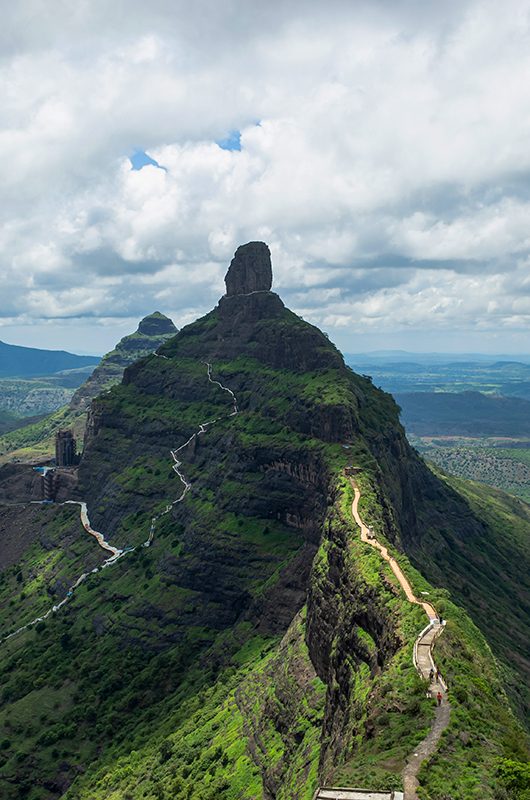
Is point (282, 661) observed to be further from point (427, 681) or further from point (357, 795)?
point (357, 795)

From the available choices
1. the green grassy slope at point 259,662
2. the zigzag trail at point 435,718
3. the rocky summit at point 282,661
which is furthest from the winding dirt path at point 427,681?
the green grassy slope at point 259,662

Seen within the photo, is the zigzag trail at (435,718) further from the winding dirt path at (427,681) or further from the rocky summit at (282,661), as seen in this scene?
the rocky summit at (282,661)

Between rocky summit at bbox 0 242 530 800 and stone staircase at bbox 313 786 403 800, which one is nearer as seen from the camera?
stone staircase at bbox 313 786 403 800

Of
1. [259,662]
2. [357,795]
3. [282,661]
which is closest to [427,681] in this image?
[357,795]

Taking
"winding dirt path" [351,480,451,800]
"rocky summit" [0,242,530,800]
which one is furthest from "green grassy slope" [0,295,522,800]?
"winding dirt path" [351,480,451,800]

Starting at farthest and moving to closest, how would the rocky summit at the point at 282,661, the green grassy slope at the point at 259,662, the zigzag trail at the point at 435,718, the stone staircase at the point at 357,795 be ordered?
1. the green grassy slope at the point at 259,662
2. the rocky summit at the point at 282,661
3. the zigzag trail at the point at 435,718
4. the stone staircase at the point at 357,795

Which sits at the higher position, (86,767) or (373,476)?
(373,476)

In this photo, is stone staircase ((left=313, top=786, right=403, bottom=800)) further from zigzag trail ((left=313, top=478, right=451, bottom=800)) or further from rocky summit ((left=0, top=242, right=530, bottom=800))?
rocky summit ((left=0, top=242, right=530, bottom=800))

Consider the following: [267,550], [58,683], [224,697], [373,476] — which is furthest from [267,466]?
Result: [58,683]

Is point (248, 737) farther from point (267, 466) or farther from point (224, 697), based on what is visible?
point (267, 466)
